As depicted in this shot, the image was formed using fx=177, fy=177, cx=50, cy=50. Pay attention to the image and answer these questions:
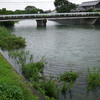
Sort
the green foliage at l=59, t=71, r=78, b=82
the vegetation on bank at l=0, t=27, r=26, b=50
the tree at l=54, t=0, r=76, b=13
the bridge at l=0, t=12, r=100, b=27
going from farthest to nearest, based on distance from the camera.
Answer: the tree at l=54, t=0, r=76, b=13 < the bridge at l=0, t=12, r=100, b=27 < the vegetation on bank at l=0, t=27, r=26, b=50 < the green foliage at l=59, t=71, r=78, b=82

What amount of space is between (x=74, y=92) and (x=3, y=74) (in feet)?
10.3

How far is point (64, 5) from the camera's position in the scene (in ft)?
229

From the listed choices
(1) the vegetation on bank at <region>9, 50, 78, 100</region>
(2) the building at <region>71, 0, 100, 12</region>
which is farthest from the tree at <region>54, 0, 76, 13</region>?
(1) the vegetation on bank at <region>9, 50, 78, 100</region>

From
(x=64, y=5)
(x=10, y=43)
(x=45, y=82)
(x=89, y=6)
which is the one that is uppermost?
(x=64, y=5)

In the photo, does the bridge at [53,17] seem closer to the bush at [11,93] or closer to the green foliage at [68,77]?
the green foliage at [68,77]

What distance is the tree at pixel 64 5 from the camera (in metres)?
66.6

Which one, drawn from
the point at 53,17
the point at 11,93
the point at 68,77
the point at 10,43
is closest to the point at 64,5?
the point at 53,17

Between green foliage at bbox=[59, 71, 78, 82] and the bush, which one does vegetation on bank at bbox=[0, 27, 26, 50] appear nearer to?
green foliage at bbox=[59, 71, 78, 82]

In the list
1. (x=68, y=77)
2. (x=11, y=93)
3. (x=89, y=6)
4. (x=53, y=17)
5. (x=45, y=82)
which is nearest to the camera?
(x=11, y=93)

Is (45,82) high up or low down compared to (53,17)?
down

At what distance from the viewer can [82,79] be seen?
9125mm

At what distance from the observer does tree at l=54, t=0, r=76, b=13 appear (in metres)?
66.6

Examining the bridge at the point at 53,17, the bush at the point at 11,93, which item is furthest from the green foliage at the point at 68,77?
the bridge at the point at 53,17

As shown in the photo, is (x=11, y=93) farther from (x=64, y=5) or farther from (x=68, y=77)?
(x=64, y=5)
